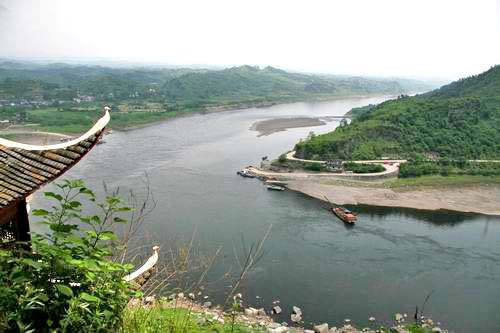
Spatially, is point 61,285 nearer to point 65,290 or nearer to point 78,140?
point 65,290

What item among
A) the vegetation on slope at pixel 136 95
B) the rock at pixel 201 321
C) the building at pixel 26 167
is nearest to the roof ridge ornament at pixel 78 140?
the building at pixel 26 167

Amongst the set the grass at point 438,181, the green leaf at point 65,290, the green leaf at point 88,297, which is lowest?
the grass at point 438,181

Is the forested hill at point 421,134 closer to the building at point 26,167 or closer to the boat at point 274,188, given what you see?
the boat at point 274,188

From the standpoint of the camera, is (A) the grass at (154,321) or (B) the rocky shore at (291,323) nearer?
(A) the grass at (154,321)

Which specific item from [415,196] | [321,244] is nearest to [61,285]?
[321,244]

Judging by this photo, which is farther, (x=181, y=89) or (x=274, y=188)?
(x=181, y=89)
